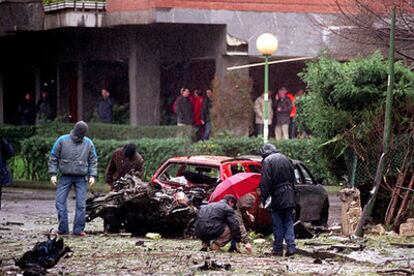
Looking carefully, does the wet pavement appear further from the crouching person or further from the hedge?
the hedge

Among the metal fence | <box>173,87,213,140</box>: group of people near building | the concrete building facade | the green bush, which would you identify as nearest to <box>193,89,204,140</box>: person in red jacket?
<box>173,87,213,140</box>: group of people near building

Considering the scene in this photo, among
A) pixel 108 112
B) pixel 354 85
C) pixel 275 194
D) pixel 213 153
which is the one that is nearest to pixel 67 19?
pixel 108 112

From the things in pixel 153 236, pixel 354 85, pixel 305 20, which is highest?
pixel 305 20

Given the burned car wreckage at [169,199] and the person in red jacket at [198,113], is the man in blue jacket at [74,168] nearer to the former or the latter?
the burned car wreckage at [169,199]

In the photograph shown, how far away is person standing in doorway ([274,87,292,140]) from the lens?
38.8 m

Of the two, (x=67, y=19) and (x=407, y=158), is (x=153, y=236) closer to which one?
(x=407, y=158)

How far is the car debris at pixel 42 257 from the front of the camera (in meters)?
14.6

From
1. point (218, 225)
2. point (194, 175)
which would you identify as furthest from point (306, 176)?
point (218, 225)

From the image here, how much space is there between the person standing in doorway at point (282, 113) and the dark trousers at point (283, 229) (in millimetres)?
20786

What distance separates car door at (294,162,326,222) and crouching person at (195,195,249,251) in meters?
4.16

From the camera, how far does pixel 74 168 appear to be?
2020 centimetres

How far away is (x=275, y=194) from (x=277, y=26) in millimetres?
20037

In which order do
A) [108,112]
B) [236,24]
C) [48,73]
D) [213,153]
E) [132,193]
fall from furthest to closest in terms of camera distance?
1. [48,73]
2. [108,112]
3. [236,24]
4. [213,153]
5. [132,193]

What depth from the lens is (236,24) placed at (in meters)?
36.8
